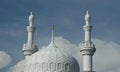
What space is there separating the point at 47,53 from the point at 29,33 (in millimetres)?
11142

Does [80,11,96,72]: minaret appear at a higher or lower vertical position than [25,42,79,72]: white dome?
higher

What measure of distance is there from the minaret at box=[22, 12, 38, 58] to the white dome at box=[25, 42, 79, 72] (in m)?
9.03

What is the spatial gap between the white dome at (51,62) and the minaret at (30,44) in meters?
9.03

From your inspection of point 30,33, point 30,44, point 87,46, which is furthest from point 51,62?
point 30,33

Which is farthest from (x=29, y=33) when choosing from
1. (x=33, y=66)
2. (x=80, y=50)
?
(x=33, y=66)

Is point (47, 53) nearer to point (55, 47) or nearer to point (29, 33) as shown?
point (55, 47)

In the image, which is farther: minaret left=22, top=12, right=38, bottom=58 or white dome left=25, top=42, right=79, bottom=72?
minaret left=22, top=12, right=38, bottom=58

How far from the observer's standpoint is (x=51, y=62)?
4062 centimetres

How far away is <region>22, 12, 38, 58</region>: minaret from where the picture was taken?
5138cm

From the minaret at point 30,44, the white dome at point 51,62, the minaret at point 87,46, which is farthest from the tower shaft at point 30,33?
the white dome at point 51,62

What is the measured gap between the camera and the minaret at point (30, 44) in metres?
51.4

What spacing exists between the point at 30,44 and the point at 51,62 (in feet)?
38.5

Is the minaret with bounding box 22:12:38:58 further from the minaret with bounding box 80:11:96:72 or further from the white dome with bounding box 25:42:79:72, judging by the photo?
the white dome with bounding box 25:42:79:72

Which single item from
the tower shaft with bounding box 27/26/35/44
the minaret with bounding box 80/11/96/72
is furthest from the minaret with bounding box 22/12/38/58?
the minaret with bounding box 80/11/96/72
